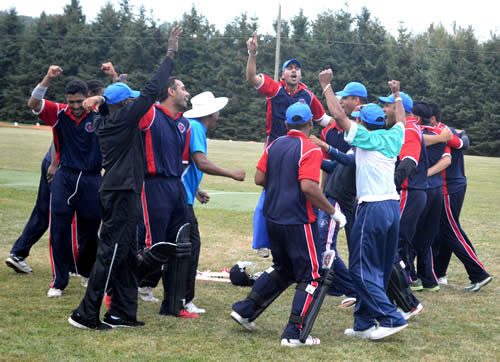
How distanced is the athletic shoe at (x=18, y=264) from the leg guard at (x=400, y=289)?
4484 millimetres

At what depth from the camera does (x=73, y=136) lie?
7.17 meters

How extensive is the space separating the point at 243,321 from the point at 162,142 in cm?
185

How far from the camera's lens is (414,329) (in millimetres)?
6305

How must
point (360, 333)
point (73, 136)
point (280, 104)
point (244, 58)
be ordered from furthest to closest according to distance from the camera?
point (244, 58) < point (280, 104) < point (73, 136) < point (360, 333)

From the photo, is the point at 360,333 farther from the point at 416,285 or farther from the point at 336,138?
the point at 336,138

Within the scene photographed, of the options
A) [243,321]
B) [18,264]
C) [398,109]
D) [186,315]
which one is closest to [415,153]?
[398,109]

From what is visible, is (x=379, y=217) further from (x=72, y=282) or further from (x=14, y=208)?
(x=14, y=208)

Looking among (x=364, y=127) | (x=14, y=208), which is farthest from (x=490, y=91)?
(x=364, y=127)

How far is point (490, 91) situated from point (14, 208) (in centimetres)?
5643

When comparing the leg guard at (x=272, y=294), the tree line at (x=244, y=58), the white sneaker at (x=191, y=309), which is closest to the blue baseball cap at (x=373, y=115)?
the leg guard at (x=272, y=294)

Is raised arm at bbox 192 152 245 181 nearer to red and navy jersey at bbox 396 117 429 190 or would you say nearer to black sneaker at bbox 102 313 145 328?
black sneaker at bbox 102 313 145 328

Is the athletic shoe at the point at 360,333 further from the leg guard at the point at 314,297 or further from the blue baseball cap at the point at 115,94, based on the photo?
the blue baseball cap at the point at 115,94

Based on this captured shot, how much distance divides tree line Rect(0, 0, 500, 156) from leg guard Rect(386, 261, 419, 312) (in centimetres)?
5593

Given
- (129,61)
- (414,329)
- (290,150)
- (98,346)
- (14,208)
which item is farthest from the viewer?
(129,61)
